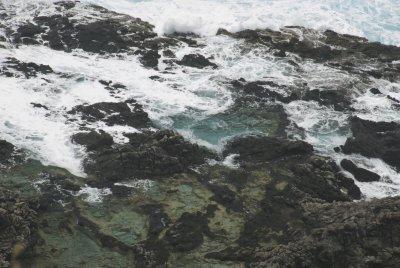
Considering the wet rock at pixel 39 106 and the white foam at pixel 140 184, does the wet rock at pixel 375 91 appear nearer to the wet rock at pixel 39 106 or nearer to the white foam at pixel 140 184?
the white foam at pixel 140 184

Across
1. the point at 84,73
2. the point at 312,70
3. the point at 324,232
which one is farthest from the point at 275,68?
the point at 324,232

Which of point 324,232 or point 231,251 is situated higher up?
point 324,232

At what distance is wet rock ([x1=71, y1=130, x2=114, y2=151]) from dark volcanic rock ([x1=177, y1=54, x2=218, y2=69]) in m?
15.7

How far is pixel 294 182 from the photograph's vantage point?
24297 mm

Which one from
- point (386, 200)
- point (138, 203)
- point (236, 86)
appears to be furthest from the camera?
point (236, 86)

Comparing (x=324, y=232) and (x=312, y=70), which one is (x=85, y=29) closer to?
(x=312, y=70)

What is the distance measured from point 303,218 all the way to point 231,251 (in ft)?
12.9

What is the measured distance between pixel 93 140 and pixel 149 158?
3771mm

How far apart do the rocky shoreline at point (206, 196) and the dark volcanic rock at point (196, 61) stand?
182 inches

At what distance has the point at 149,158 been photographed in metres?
24.6

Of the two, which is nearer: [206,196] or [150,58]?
[206,196]

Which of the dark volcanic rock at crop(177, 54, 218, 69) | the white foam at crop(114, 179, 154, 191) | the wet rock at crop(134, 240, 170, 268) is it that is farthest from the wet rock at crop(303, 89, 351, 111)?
the wet rock at crop(134, 240, 170, 268)

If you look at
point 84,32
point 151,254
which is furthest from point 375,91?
point 84,32

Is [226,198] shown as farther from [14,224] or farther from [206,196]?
[14,224]
